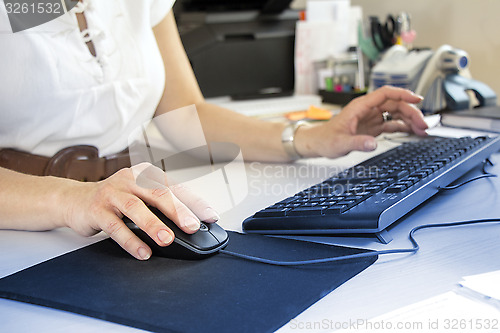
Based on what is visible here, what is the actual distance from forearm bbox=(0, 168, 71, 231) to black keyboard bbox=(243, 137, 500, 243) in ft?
0.76

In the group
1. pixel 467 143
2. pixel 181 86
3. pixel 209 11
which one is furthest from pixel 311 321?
pixel 209 11

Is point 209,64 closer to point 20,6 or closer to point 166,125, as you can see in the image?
point 166,125

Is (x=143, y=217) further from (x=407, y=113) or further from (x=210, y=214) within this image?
(x=407, y=113)

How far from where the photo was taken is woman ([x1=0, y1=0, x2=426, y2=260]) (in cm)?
67

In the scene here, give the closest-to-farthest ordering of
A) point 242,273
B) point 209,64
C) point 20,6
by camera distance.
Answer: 1. point 242,273
2. point 20,6
3. point 209,64

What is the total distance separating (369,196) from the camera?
0.63 meters

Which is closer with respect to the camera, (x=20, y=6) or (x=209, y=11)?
(x=20, y=6)

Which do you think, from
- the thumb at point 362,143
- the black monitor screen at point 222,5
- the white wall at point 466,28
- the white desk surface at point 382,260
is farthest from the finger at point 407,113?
the black monitor screen at point 222,5

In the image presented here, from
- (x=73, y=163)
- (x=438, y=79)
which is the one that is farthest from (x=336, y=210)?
(x=438, y=79)

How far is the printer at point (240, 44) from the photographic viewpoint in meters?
1.67

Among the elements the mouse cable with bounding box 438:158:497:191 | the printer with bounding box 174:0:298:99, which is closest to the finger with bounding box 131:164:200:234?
the mouse cable with bounding box 438:158:497:191

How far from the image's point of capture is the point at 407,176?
703mm

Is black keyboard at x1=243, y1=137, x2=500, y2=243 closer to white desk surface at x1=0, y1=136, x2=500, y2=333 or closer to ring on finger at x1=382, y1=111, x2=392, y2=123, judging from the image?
white desk surface at x1=0, y1=136, x2=500, y2=333

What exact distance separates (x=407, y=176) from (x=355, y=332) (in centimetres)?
34
